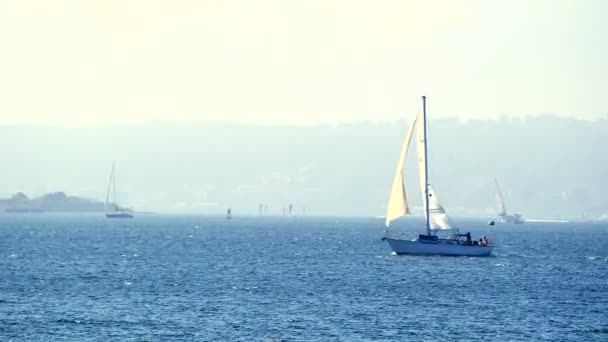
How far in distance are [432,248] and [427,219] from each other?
4.02 meters

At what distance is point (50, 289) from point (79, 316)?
18595 mm

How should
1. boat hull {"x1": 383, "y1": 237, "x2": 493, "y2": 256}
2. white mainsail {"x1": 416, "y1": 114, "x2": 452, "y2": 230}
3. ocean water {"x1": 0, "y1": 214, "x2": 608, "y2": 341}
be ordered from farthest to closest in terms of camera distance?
white mainsail {"x1": 416, "y1": 114, "x2": 452, "y2": 230} < boat hull {"x1": 383, "y1": 237, "x2": 493, "y2": 256} < ocean water {"x1": 0, "y1": 214, "x2": 608, "y2": 341}

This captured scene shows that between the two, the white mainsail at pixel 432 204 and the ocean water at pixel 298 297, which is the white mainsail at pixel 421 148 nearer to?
the white mainsail at pixel 432 204

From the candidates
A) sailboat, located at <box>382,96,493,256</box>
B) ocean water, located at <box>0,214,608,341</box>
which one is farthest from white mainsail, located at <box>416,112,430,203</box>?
ocean water, located at <box>0,214,608,341</box>

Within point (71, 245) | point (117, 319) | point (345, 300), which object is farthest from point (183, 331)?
point (71, 245)

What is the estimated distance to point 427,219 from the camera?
142 metres

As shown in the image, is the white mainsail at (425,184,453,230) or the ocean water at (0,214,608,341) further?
the white mainsail at (425,184,453,230)

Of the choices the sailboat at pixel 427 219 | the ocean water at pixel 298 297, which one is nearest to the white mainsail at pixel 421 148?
the sailboat at pixel 427 219

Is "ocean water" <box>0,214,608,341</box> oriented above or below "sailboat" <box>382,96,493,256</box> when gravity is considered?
below

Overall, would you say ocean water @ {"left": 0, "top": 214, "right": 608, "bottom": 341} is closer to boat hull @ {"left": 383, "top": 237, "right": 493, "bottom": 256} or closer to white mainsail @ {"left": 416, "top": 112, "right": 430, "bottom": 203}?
boat hull @ {"left": 383, "top": 237, "right": 493, "bottom": 256}

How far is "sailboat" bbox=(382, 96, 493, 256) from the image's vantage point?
139875 millimetres

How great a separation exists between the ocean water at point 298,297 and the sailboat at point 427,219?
4.29ft

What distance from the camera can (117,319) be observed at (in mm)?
80938

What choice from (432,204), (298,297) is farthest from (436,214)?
(298,297)
